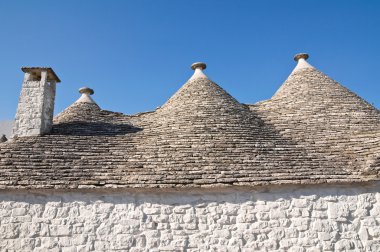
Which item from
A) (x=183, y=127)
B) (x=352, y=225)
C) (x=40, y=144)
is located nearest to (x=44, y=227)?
(x=40, y=144)

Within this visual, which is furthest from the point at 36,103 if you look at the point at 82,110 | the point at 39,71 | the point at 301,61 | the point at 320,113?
the point at 301,61

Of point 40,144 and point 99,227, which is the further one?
point 40,144

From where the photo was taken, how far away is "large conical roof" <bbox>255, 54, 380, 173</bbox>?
6906mm

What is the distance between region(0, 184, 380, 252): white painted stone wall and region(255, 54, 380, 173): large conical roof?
1.40 m

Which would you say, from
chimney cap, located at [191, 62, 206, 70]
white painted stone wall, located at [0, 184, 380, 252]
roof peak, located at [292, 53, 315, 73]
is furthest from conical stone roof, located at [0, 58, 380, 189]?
roof peak, located at [292, 53, 315, 73]

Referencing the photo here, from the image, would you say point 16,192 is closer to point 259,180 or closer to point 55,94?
point 55,94

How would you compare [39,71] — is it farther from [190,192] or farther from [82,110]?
[190,192]

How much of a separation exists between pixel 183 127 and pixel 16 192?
3.69m

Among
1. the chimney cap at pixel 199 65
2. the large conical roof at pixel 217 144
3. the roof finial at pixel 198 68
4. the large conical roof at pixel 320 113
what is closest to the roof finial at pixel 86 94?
the large conical roof at pixel 217 144

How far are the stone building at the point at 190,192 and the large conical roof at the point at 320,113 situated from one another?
8cm

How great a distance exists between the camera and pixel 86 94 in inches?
369

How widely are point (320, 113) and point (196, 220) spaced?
4774 millimetres

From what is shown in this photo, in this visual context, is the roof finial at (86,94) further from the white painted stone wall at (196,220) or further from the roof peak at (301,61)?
the roof peak at (301,61)

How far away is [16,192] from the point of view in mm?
5395
